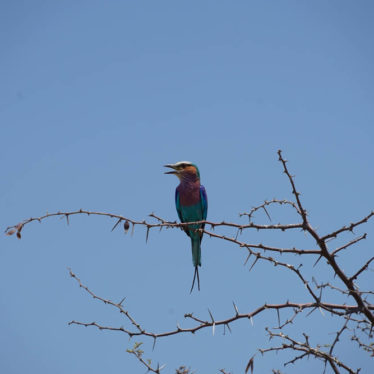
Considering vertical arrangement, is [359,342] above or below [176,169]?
below

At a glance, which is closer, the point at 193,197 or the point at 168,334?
the point at 168,334

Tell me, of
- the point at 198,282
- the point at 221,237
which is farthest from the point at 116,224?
the point at 198,282

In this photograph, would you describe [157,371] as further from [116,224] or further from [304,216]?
[304,216]

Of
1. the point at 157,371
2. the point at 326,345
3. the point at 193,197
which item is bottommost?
the point at 157,371

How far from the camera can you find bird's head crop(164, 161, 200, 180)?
6.71 m

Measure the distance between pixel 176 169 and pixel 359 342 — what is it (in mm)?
3983

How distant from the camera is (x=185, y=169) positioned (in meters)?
6.78

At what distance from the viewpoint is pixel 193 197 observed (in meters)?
6.80

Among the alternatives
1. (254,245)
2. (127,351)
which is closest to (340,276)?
(254,245)

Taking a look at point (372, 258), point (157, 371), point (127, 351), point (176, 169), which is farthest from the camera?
point (176, 169)

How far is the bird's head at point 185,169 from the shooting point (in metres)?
6.71

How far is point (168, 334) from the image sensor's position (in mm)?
2617

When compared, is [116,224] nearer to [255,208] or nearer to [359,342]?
[255,208]

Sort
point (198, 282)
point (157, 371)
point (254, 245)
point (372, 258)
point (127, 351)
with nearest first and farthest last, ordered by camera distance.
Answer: point (372, 258), point (254, 245), point (157, 371), point (127, 351), point (198, 282)
